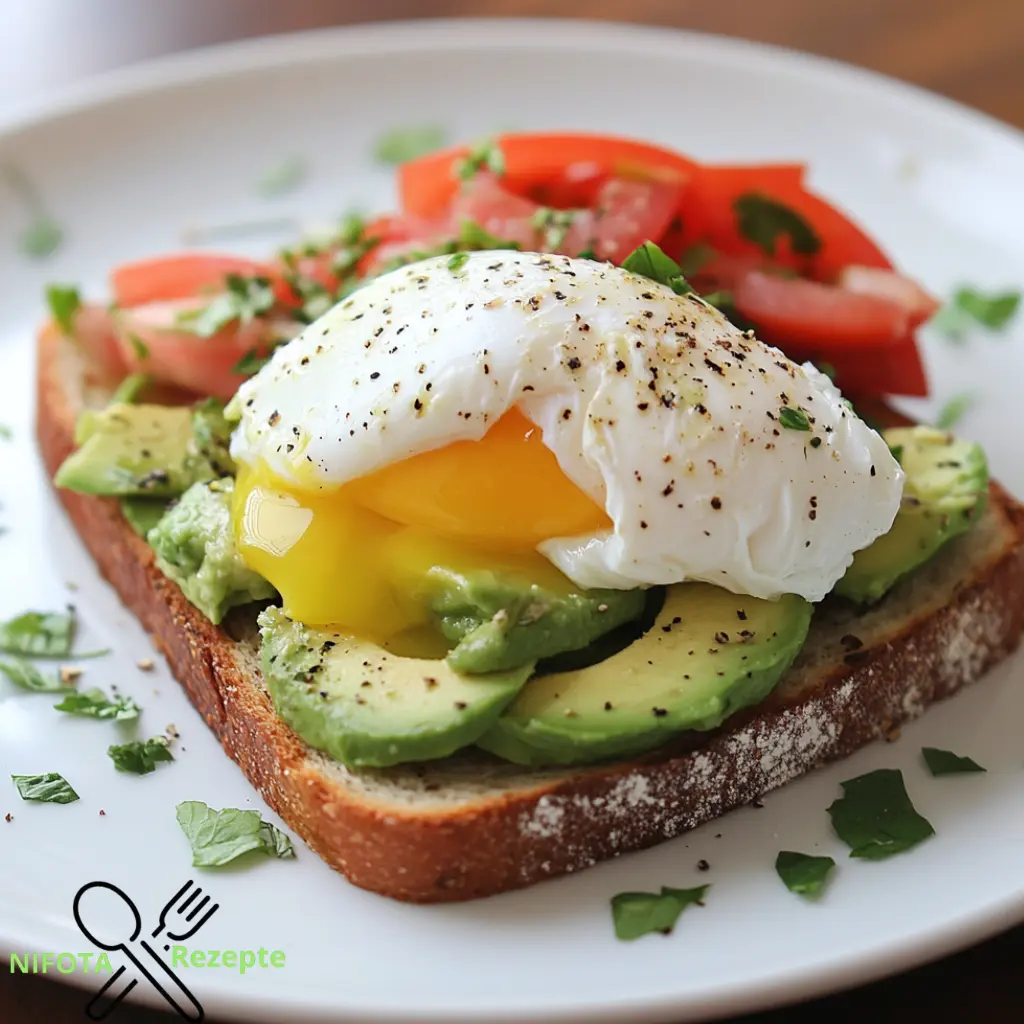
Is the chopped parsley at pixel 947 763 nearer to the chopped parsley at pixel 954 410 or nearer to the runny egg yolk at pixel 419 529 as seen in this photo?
the runny egg yolk at pixel 419 529

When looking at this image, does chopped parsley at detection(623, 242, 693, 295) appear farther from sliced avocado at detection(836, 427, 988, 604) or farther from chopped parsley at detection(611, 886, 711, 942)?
chopped parsley at detection(611, 886, 711, 942)

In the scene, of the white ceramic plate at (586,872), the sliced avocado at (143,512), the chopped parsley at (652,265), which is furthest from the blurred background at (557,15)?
the chopped parsley at (652,265)

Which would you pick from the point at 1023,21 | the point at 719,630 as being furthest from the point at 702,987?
the point at 1023,21

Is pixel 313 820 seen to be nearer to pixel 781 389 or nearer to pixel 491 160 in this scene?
pixel 781 389

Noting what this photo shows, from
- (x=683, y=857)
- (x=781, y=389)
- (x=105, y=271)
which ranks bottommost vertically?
(x=683, y=857)

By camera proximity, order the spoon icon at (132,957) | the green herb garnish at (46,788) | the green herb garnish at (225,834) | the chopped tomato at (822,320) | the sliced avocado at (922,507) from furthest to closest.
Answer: the chopped tomato at (822,320)
the sliced avocado at (922,507)
the green herb garnish at (46,788)
the green herb garnish at (225,834)
the spoon icon at (132,957)
